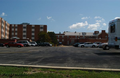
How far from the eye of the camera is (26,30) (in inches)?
3403

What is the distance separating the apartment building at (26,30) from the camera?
8588 cm

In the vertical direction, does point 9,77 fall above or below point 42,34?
below

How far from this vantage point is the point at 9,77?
5.25 metres

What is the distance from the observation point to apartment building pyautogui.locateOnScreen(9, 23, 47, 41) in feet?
282

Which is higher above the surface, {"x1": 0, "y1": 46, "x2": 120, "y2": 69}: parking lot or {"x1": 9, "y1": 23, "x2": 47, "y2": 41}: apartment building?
{"x1": 9, "y1": 23, "x2": 47, "y2": 41}: apartment building

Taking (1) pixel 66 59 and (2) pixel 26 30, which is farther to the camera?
(2) pixel 26 30

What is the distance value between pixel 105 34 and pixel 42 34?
149 feet

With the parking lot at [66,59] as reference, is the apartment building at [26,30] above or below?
above

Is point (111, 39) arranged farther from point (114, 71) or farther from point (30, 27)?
point (30, 27)

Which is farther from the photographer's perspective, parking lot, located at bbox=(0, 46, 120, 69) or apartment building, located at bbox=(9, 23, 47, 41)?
apartment building, located at bbox=(9, 23, 47, 41)

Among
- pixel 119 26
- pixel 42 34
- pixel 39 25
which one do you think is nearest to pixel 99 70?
pixel 119 26

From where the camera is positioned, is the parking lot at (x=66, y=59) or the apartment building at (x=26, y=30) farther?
the apartment building at (x=26, y=30)

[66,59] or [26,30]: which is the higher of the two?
[26,30]

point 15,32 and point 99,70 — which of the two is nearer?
point 99,70
